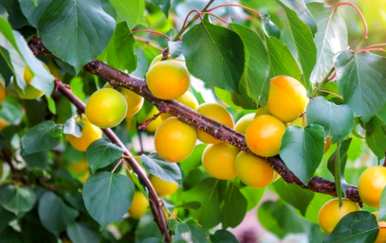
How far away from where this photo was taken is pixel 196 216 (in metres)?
0.90

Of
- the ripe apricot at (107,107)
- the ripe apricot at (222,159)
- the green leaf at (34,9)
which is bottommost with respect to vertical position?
the ripe apricot at (222,159)

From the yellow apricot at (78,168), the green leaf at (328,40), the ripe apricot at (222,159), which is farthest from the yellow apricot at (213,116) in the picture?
the yellow apricot at (78,168)

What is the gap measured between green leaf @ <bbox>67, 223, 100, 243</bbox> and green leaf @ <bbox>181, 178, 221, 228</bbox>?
0.59 feet

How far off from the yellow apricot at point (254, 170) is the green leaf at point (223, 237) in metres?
0.18

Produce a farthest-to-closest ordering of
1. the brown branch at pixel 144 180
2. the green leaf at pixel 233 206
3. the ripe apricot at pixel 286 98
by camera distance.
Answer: the green leaf at pixel 233 206
the brown branch at pixel 144 180
the ripe apricot at pixel 286 98

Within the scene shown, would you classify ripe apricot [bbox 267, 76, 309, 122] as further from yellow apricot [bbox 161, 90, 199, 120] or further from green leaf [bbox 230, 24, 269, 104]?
yellow apricot [bbox 161, 90, 199, 120]

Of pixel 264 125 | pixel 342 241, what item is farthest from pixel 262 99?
pixel 342 241

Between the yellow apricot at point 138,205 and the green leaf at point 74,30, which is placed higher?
the green leaf at point 74,30

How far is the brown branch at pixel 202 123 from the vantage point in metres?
0.66

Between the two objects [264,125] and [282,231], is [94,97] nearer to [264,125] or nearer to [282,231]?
[264,125]

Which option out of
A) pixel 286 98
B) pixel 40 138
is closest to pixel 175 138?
pixel 286 98

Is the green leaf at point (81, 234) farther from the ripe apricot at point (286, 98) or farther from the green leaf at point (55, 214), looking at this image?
the ripe apricot at point (286, 98)

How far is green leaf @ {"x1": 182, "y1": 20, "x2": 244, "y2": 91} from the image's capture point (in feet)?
2.14

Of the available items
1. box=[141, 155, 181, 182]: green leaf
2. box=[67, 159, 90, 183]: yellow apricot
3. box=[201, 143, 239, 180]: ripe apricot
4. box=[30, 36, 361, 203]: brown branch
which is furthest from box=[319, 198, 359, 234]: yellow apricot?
box=[67, 159, 90, 183]: yellow apricot
